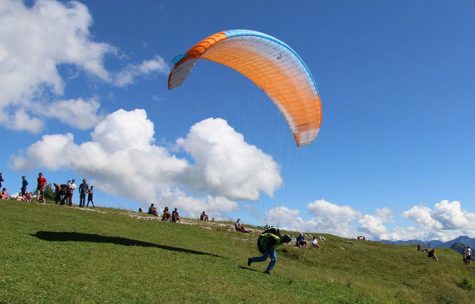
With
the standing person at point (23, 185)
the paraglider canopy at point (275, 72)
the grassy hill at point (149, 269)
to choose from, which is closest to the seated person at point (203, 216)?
the grassy hill at point (149, 269)

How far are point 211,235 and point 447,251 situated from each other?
3708 centimetres

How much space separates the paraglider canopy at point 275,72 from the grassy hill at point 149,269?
828 centimetres

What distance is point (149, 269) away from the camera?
17047mm

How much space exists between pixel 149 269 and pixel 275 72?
1297 cm

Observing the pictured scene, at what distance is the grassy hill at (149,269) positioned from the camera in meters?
13.4

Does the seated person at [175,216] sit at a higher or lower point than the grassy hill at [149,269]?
higher

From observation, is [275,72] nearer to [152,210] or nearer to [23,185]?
[23,185]

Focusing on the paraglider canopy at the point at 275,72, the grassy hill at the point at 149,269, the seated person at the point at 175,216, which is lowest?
the grassy hill at the point at 149,269

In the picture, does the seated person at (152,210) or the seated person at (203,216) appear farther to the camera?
the seated person at (203,216)

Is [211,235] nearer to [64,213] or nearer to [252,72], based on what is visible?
[64,213]

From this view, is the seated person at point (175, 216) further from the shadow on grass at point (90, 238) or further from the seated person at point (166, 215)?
the shadow on grass at point (90, 238)

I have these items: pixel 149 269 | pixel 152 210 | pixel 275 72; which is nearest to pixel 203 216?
pixel 152 210

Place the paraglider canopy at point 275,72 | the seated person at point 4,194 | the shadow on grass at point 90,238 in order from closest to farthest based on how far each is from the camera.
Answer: the shadow on grass at point 90,238
the paraglider canopy at point 275,72
the seated person at point 4,194

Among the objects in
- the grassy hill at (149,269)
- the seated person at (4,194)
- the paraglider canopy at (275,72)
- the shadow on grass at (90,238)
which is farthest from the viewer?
the seated person at (4,194)
